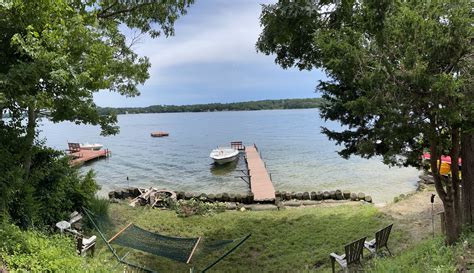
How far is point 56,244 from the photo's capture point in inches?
229

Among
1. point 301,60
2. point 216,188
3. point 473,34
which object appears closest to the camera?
point 473,34

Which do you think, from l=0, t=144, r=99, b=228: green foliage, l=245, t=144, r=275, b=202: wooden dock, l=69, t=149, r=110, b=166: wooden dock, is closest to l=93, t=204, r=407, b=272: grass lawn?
l=0, t=144, r=99, b=228: green foliage

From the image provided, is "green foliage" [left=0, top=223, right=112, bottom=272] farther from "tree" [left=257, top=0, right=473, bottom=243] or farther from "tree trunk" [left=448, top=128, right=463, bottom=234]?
"tree trunk" [left=448, top=128, right=463, bottom=234]

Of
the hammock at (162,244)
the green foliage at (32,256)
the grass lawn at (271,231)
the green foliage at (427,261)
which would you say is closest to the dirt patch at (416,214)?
the grass lawn at (271,231)

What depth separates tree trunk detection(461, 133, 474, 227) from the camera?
652 centimetres

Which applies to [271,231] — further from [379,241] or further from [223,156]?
[223,156]

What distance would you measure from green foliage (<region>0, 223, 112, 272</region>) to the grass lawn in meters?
2.54

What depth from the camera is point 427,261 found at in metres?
5.21

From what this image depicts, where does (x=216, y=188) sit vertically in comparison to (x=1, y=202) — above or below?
below

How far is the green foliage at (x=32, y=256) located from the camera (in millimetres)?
4461

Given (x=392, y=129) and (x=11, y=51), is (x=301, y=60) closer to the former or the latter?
(x=392, y=129)

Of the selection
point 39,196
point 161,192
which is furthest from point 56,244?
point 161,192

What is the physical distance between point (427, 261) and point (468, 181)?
2.48 meters

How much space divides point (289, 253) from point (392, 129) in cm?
442
